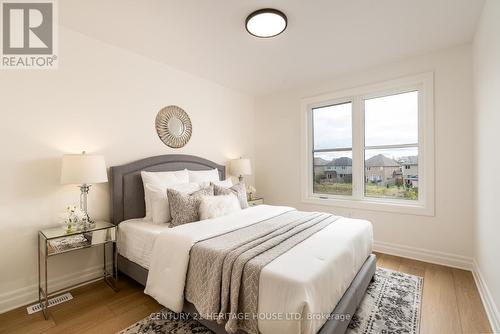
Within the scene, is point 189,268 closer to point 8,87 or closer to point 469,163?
point 8,87

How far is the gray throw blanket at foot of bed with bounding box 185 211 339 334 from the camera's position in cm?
139

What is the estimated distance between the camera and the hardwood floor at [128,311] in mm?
1787

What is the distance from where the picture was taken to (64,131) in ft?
7.69

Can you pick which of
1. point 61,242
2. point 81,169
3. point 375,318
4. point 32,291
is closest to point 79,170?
point 81,169

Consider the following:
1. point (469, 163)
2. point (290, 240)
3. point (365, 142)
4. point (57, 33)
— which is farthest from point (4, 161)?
point (469, 163)

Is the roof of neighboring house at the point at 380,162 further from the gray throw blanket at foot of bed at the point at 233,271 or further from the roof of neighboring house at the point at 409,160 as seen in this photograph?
the gray throw blanket at foot of bed at the point at 233,271

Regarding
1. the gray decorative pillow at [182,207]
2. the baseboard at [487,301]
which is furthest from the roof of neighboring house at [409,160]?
the gray decorative pillow at [182,207]

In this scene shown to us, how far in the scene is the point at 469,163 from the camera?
2.71 m

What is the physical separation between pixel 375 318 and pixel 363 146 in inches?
93.4

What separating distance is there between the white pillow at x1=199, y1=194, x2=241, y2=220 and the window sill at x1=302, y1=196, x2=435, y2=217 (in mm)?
1714

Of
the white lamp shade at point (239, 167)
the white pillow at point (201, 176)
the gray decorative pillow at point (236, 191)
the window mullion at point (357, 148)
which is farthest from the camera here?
the white lamp shade at point (239, 167)

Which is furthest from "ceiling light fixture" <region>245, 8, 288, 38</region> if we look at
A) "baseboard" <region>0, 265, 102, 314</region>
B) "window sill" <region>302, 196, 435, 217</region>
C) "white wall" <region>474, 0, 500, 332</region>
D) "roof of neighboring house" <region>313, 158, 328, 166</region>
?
Result: "baseboard" <region>0, 265, 102, 314</region>

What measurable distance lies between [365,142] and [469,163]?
3.94ft

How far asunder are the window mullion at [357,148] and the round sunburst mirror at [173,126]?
8.21ft
